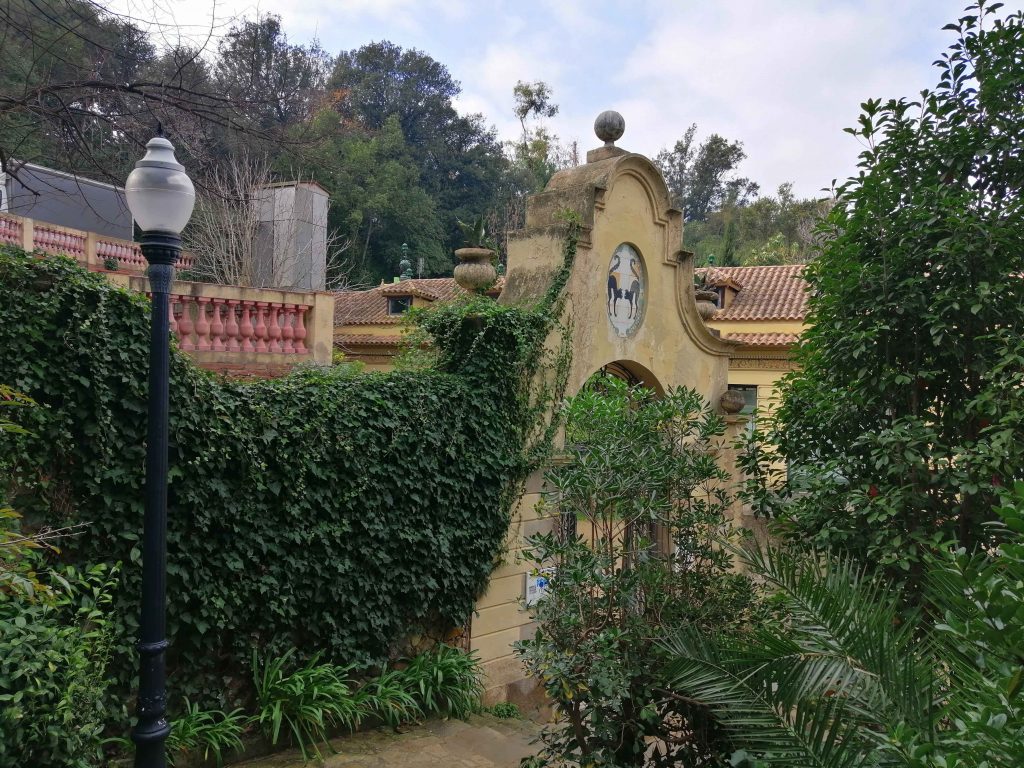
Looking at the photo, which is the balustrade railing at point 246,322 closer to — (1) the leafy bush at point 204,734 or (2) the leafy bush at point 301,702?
(2) the leafy bush at point 301,702

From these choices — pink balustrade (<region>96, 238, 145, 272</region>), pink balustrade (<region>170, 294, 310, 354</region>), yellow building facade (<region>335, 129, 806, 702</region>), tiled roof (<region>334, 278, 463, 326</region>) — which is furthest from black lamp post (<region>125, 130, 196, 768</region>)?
pink balustrade (<region>96, 238, 145, 272</region>)

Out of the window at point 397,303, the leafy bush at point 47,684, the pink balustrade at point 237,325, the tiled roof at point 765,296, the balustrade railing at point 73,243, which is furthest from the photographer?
the tiled roof at point 765,296

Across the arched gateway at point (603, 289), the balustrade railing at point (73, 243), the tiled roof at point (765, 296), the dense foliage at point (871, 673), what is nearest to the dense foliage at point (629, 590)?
the dense foliage at point (871, 673)

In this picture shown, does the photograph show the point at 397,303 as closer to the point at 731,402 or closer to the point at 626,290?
the point at 731,402

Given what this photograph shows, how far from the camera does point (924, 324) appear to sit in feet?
17.0

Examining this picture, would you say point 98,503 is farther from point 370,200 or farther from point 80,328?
point 370,200

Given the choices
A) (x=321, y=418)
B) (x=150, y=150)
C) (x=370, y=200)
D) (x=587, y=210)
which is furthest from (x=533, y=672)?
(x=370, y=200)

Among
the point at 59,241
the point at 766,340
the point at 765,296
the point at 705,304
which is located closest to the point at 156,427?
the point at 705,304

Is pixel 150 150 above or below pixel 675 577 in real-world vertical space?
above

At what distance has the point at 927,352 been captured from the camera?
5391 mm

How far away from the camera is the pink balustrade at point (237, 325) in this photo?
8.65 m

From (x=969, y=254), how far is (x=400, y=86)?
133 feet

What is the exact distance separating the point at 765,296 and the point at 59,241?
19.0 metres

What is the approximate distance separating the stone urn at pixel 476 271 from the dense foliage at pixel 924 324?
4175mm
